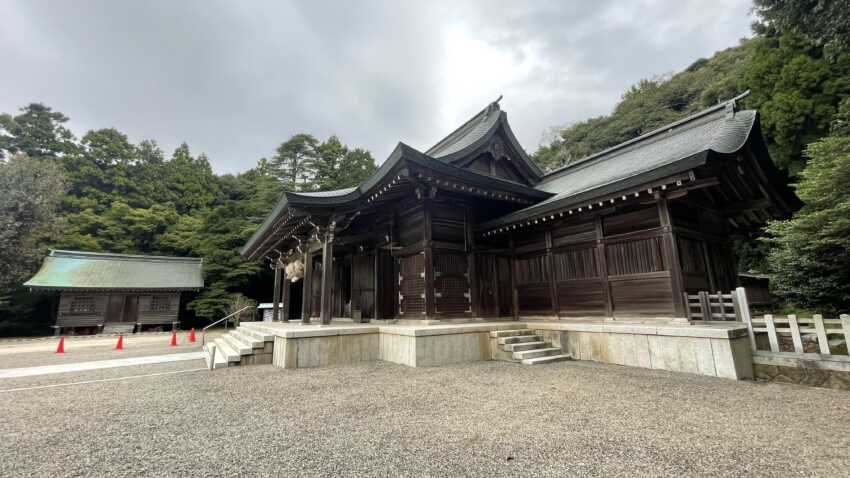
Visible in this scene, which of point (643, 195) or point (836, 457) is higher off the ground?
point (643, 195)

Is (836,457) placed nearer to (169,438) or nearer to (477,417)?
(477,417)

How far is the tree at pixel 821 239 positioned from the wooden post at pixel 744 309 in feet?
8.86

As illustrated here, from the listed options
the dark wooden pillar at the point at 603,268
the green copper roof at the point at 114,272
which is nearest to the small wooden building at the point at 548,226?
the dark wooden pillar at the point at 603,268

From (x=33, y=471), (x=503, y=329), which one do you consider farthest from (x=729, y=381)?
(x=33, y=471)

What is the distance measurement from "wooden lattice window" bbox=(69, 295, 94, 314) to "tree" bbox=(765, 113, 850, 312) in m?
31.5

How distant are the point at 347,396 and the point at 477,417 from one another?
1858 millimetres

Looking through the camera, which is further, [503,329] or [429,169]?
[503,329]

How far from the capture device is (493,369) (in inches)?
234

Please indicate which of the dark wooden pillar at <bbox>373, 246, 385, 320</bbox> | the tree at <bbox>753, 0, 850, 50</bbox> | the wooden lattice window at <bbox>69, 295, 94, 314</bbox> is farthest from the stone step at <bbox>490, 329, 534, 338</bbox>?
the wooden lattice window at <bbox>69, 295, 94, 314</bbox>

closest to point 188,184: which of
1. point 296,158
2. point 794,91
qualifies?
point 296,158

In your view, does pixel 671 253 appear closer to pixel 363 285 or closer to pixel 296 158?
pixel 363 285

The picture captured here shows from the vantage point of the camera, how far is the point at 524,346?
6.92 meters

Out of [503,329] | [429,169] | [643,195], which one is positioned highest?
[429,169]

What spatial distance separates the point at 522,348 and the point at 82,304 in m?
26.4
